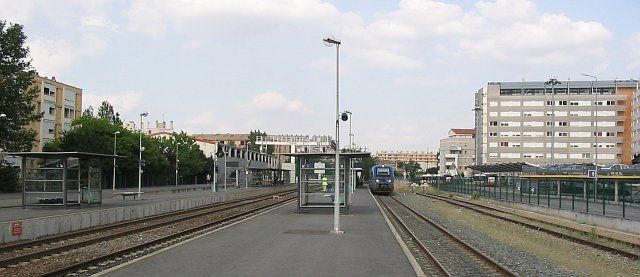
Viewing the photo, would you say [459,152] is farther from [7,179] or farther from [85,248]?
[85,248]

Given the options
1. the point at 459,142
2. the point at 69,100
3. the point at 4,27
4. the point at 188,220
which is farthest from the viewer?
the point at 459,142

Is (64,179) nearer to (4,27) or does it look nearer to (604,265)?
(604,265)

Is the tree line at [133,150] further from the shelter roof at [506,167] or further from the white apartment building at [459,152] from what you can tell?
the white apartment building at [459,152]

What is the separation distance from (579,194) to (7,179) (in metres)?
50.7

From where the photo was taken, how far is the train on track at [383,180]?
226 ft

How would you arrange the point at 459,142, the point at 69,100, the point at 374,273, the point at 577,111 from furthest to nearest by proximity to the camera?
the point at 459,142 → the point at 577,111 → the point at 69,100 → the point at 374,273

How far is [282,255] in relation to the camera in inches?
608

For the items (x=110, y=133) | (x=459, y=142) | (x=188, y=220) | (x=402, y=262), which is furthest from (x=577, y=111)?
(x=402, y=262)

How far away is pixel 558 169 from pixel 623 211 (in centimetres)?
2978

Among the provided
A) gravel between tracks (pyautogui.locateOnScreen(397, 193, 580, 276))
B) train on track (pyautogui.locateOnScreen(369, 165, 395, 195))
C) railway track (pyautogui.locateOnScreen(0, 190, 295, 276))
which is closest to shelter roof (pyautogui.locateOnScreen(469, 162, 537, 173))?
train on track (pyautogui.locateOnScreen(369, 165, 395, 195))

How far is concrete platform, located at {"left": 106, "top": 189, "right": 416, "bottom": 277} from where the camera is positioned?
1298 centimetres

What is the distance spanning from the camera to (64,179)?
31688mm

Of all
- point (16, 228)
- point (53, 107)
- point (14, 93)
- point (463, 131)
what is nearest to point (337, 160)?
point (16, 228)

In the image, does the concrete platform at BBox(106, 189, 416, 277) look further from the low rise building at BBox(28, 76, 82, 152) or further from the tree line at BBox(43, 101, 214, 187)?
the low rise building at BBox(28, 76, 82, 152)
